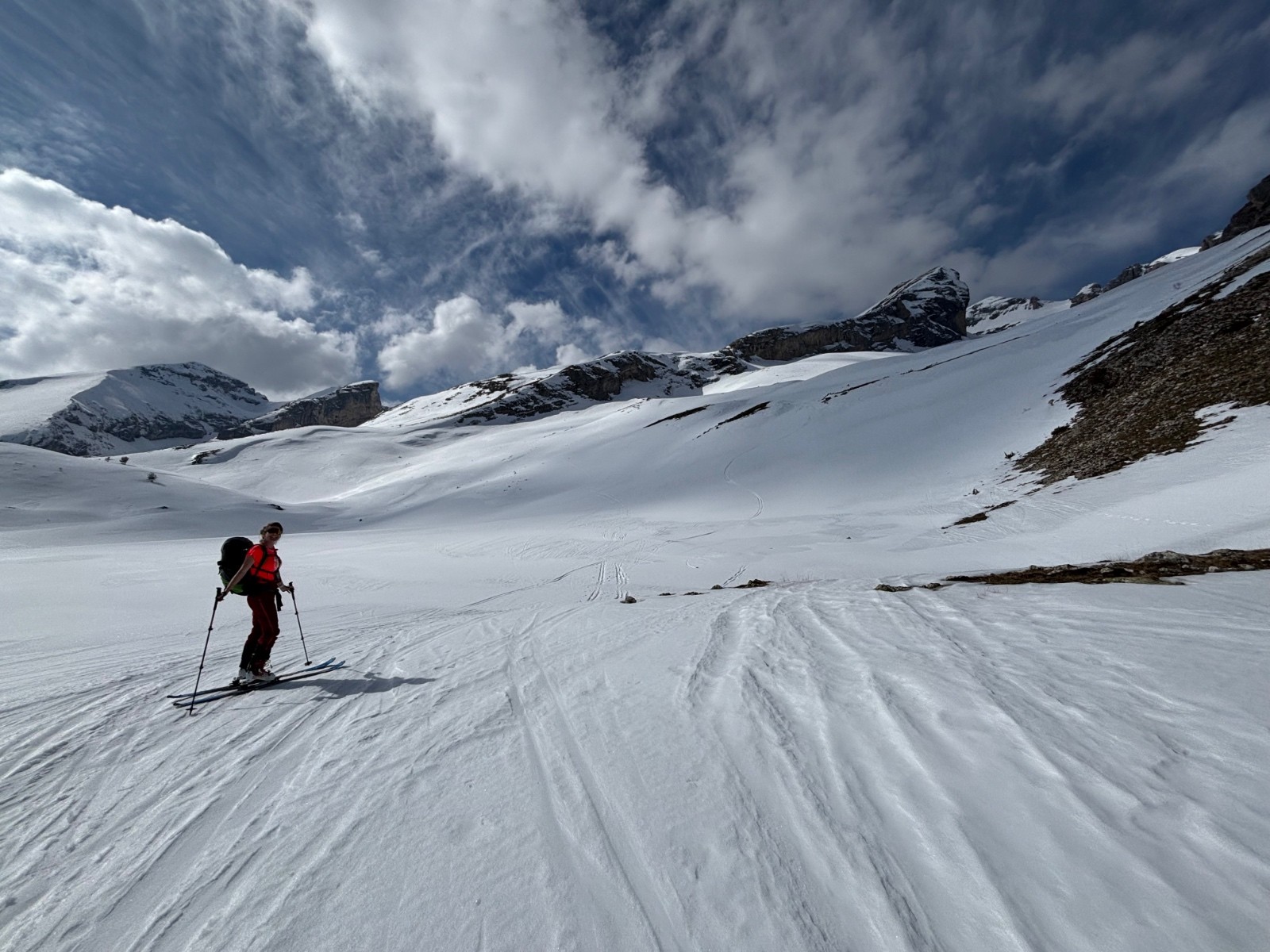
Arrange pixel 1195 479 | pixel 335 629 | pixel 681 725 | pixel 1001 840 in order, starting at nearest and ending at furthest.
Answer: pixel 1001 840
pixel 681 725
pixel 335 629
pixel 1195 479

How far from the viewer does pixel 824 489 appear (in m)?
23.0

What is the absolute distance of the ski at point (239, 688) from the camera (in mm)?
4727

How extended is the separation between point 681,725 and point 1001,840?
201cm

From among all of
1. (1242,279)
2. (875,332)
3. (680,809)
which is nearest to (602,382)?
(875,332)

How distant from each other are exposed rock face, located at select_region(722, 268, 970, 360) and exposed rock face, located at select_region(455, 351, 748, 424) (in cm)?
1631

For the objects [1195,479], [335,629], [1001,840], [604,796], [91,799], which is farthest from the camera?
[1195,479]

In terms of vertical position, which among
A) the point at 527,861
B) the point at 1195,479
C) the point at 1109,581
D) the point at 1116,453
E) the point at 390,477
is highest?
the point at 390,477

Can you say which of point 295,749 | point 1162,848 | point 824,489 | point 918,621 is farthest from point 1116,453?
point 295,749

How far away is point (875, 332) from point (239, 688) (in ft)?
704

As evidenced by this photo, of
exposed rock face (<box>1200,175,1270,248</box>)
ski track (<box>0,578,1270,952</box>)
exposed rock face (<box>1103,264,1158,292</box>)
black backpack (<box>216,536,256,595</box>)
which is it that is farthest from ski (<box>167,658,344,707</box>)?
exposed rock face (<box>1103,264,1158,292</box>)

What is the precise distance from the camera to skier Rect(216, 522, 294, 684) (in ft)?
17.1

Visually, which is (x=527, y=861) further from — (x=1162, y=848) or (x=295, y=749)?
(x=1162, y=848)

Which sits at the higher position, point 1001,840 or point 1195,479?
point 1195,479

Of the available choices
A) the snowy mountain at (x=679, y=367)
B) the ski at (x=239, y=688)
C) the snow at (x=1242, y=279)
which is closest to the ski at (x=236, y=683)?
the ski at (x=239, y=688)
